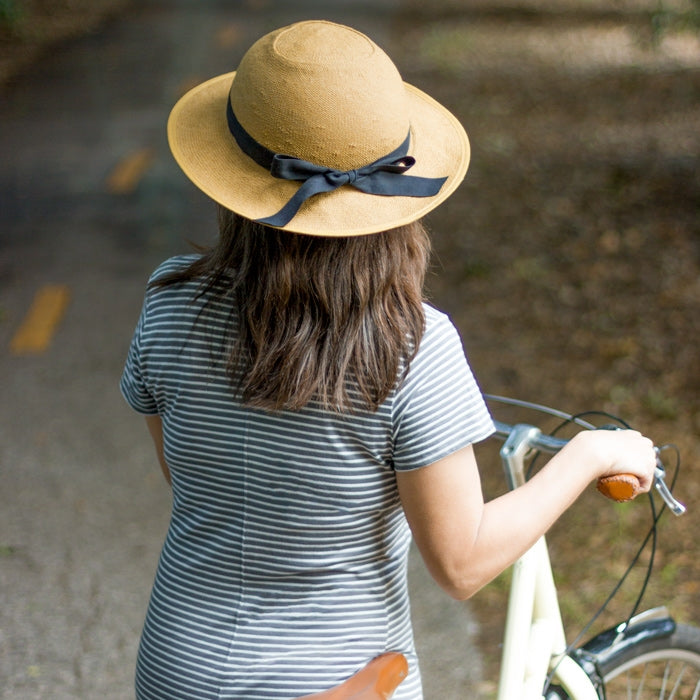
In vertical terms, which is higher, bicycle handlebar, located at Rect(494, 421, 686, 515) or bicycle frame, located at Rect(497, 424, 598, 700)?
bicycle handlebar, located at Rect(494, 421, 686, 515)

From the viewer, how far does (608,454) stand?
164 centimetres

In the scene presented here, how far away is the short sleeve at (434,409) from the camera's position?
55.2 inches

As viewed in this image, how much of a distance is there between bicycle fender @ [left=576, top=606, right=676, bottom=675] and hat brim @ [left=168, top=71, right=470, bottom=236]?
4.03ft

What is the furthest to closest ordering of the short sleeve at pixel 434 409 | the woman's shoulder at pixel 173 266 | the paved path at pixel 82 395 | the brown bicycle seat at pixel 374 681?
1. the paved path at pixel 82 395
2. the woman's shoulder at pixel 173 266
3. the brown bicycle seat at pixel 374 681
4. the short sleeve at pixel 434 409

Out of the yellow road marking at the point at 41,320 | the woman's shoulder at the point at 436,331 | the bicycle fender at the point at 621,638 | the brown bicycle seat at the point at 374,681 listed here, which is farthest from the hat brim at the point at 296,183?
the yellow road marking at the point at 41,320

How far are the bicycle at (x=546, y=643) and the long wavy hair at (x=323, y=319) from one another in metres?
0.51

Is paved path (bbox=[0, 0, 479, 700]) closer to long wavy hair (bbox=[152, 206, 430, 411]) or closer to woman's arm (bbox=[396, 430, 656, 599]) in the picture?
woman's arm (bbox=[396, 430, 656, 599])

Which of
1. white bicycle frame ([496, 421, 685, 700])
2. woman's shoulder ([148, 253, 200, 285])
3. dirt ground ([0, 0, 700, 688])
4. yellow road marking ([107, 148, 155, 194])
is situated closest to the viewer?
woman's shoulder ([148, 253, 200, 285])

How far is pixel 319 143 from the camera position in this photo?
1.44 m

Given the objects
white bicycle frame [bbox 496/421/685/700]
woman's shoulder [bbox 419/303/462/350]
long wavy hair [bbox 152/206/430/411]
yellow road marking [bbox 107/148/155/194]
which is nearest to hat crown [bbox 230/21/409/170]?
long wavy hair [bbox 152/206/430/411]

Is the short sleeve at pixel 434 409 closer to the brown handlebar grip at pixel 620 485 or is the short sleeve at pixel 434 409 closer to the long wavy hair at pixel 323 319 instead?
the long wavy hair at pixel 323 319

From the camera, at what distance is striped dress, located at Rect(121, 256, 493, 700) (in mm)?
1440

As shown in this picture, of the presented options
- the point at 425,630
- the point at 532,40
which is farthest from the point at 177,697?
the point at 532,40

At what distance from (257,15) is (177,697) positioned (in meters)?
14.5
